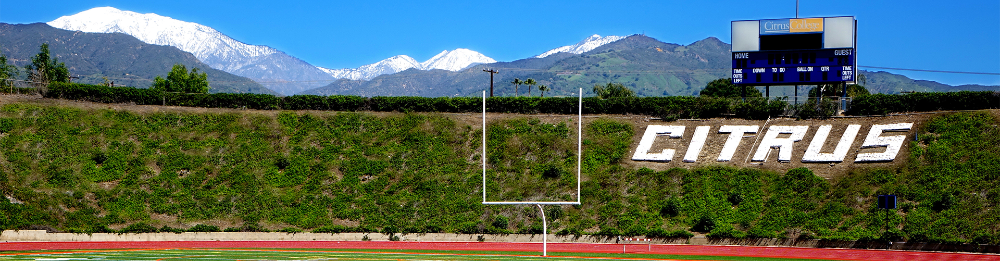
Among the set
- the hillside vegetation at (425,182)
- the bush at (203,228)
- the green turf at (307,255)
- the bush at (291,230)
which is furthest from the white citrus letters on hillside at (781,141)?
the bush at (203,228)

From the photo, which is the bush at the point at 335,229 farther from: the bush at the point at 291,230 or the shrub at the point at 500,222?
the shrub at the point at 500,222

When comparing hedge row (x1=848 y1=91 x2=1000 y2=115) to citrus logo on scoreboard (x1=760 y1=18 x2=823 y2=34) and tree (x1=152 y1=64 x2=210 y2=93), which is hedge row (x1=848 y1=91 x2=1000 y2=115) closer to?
citrus logo on scoreboard (x1=760 y1=18 x2=823 y2=34)

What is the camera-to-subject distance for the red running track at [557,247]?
29391 millimetres

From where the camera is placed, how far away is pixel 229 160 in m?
43.8

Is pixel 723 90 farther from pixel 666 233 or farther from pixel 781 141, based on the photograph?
pixel 666 233

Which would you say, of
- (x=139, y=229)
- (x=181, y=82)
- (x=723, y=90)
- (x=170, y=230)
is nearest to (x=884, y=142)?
(x=170, y=230)

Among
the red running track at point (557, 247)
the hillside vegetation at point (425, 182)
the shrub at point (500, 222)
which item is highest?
the hillside vegetation at point (425, 182)

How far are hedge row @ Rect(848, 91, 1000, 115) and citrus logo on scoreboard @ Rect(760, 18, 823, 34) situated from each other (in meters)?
5.38

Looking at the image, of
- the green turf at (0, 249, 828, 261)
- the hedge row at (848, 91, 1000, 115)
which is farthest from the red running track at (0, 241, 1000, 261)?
the hedge row at (848, 91, 1000, 115)

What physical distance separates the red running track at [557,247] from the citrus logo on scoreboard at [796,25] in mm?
15298

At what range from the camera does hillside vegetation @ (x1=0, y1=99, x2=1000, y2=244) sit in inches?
1382

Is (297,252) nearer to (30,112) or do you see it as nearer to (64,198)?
(64,198)

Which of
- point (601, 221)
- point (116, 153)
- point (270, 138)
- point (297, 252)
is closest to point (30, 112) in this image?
point (116, 153)

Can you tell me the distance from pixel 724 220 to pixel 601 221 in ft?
18.5
